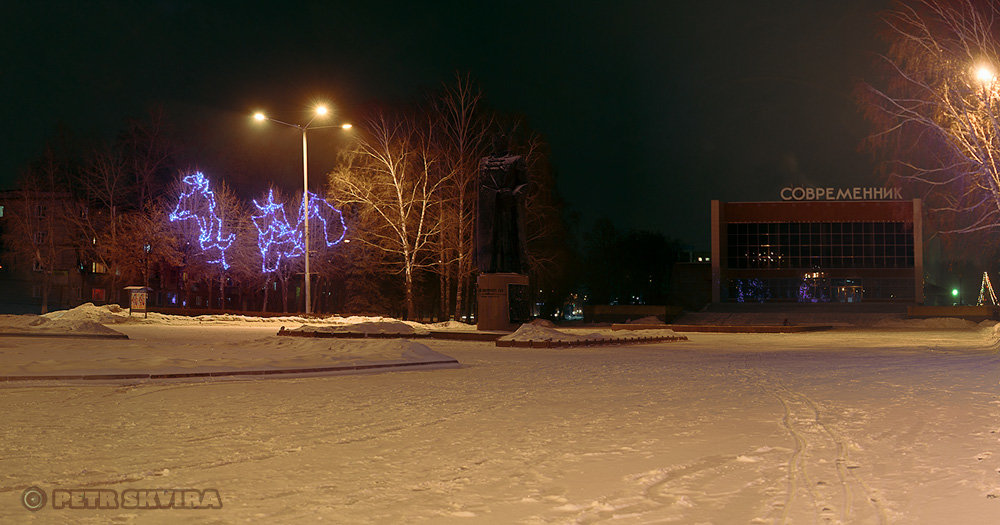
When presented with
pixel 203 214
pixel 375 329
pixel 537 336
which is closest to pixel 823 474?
pixel 537 336

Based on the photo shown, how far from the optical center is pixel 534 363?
685 inches

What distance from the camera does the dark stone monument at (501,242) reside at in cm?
2662

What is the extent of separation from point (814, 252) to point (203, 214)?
58.6 m

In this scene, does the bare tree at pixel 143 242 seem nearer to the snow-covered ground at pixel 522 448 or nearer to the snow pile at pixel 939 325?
the snow-covered ground at pixel 522 448

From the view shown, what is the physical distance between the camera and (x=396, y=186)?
37906 millimetres

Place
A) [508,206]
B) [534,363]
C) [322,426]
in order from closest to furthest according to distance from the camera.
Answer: [322,426] < [534,363] < [508,206]

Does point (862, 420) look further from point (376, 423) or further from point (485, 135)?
point (485, 135)

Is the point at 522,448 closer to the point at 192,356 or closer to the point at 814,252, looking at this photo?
the point at 192,356

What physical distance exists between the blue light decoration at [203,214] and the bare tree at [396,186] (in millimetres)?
16633

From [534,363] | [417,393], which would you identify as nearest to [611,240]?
[534,363]

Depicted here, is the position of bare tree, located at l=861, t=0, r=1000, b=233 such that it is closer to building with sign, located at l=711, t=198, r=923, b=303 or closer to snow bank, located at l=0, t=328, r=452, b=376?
snow bank, located at l=0, t=328, r=452, b=376

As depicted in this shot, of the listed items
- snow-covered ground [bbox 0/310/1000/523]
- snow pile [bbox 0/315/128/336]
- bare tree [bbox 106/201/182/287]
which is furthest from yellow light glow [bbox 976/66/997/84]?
bare tree [bbox 106/201/182/287]

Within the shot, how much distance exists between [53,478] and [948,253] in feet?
100

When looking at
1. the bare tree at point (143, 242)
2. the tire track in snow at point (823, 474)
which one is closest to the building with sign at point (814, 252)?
the bare tree at point (143, 242)
